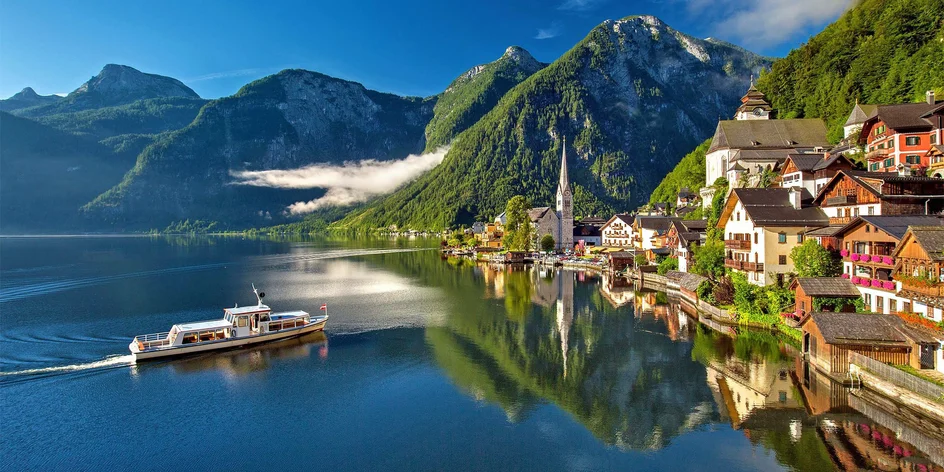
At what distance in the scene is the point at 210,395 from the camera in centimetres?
2939

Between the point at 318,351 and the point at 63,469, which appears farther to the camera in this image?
the point at 318,351

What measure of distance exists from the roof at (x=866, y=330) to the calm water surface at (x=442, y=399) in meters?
2.77

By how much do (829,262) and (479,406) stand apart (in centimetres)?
2827

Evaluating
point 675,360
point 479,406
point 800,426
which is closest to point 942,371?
point 800,426

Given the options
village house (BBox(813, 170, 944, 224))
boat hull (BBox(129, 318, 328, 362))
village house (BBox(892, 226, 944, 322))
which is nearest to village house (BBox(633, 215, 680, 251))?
village house (BBox(813, 170, 944, 224))

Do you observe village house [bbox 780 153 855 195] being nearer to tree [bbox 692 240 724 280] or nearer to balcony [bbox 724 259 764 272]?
tree [bbox 692 240 724 280]

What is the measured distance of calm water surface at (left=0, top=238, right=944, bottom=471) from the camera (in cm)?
2141

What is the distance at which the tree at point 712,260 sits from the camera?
5281 centimetres

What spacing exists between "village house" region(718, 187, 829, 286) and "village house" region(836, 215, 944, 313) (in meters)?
7.14

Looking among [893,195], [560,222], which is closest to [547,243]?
[560,222]

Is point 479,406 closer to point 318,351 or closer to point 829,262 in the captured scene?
point 318,351

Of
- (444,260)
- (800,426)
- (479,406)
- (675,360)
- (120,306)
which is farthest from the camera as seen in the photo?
(444,260)

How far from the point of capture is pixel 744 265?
45.6 m

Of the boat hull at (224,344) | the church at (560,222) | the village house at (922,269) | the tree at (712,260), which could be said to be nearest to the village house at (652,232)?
the tree at (712,260)
